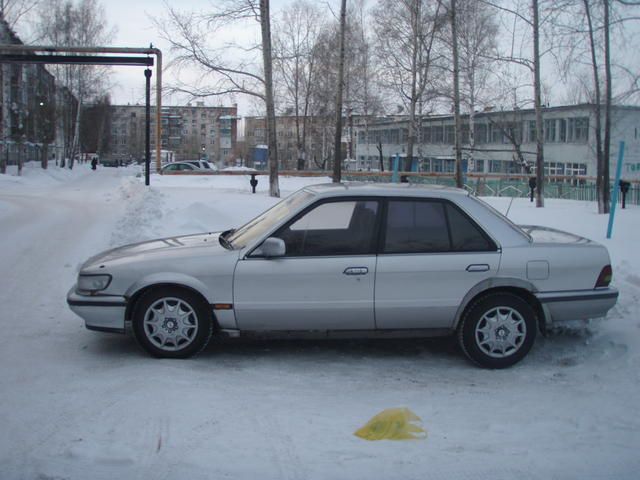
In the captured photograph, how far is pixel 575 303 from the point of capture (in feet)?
19.4

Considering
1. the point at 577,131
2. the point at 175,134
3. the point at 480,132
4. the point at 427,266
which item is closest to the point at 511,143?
the point at 577,131

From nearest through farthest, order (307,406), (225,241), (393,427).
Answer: (393,427) → (307,406) → (225,241)

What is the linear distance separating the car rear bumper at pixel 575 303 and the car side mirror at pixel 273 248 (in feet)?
7.19

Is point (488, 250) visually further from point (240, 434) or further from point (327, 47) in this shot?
point (327, 47)

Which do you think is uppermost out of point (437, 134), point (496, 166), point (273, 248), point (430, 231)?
point (437, 134)

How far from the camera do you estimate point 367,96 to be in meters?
43.3

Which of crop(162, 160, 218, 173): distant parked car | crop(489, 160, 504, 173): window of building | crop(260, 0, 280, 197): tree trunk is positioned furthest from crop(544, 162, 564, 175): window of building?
crop(260, 0, 280, 197): tree trunk

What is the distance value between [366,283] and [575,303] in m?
1.79

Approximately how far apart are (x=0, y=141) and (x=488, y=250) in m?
40.5

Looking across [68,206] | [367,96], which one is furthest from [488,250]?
[367,96]

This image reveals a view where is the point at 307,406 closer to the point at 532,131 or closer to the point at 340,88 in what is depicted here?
the point at 340,88

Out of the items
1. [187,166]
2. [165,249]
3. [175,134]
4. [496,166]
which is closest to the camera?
[165,249]

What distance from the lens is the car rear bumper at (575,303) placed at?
5.90 meters

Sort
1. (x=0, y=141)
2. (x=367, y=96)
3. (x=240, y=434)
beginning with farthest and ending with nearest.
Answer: (x=367, y=96) → (x=0, y=141) → (x=240, y=434)
